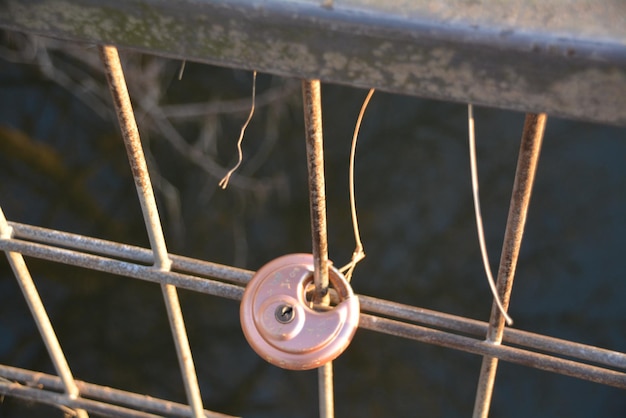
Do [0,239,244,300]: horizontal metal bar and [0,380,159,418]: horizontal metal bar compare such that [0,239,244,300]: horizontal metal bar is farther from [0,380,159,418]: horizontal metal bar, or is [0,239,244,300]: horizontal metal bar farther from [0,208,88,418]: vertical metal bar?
[0,380,159,418]: horizontal metal bar

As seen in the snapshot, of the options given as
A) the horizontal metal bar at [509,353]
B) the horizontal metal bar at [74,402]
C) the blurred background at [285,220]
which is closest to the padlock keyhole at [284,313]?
the horizontal metal bar at [509,353]

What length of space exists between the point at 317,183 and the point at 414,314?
209 millimetres

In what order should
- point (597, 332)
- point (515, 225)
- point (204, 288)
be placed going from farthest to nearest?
1. point (597, 332)
2. point (204, 288)
3. point (515, 225)

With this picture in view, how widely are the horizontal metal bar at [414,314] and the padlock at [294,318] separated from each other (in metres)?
0.05

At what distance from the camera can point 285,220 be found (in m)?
3.21

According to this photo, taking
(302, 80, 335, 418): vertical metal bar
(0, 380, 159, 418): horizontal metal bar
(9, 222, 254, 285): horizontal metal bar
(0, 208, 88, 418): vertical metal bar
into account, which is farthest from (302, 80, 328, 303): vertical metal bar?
(0, 380, 159, 418): horizontal metal bar

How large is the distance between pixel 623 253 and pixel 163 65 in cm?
209

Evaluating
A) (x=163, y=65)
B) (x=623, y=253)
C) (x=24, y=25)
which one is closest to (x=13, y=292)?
(x=163, y=65)

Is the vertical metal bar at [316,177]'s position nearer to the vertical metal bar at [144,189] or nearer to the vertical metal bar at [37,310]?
the vertical metal bar at [144,189]

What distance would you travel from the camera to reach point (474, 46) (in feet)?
1.37

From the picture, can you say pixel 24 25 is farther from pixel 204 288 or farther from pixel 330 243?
pixel 330 243

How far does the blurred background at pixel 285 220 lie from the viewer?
9.64ft

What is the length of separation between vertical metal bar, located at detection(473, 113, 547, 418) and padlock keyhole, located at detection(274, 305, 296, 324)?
20cm

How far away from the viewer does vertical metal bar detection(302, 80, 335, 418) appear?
0.56m
